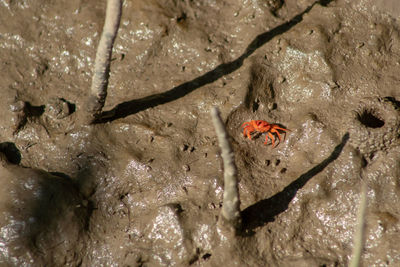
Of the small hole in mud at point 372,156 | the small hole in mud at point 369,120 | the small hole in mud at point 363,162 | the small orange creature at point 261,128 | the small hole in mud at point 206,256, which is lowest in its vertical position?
the small hole in mud at point 206,256

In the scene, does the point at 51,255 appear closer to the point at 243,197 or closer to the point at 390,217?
the point at 243,197

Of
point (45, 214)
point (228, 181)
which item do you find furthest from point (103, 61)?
point (228, 181)

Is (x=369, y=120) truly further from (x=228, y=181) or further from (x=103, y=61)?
(x=103, y=61)

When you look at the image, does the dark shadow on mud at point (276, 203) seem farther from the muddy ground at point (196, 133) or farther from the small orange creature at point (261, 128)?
the small orange creature at point (261, 128)

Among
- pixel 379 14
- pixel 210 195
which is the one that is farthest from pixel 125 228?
pixel 379 14

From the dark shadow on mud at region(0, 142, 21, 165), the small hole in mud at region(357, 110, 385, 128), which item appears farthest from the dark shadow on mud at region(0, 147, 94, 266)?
the small hole in mud at region(357, 110, 385, 128)

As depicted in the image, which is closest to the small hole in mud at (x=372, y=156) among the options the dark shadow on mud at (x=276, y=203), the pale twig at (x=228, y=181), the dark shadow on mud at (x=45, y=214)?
the dark shadow on mud at (x=276, y=203)
